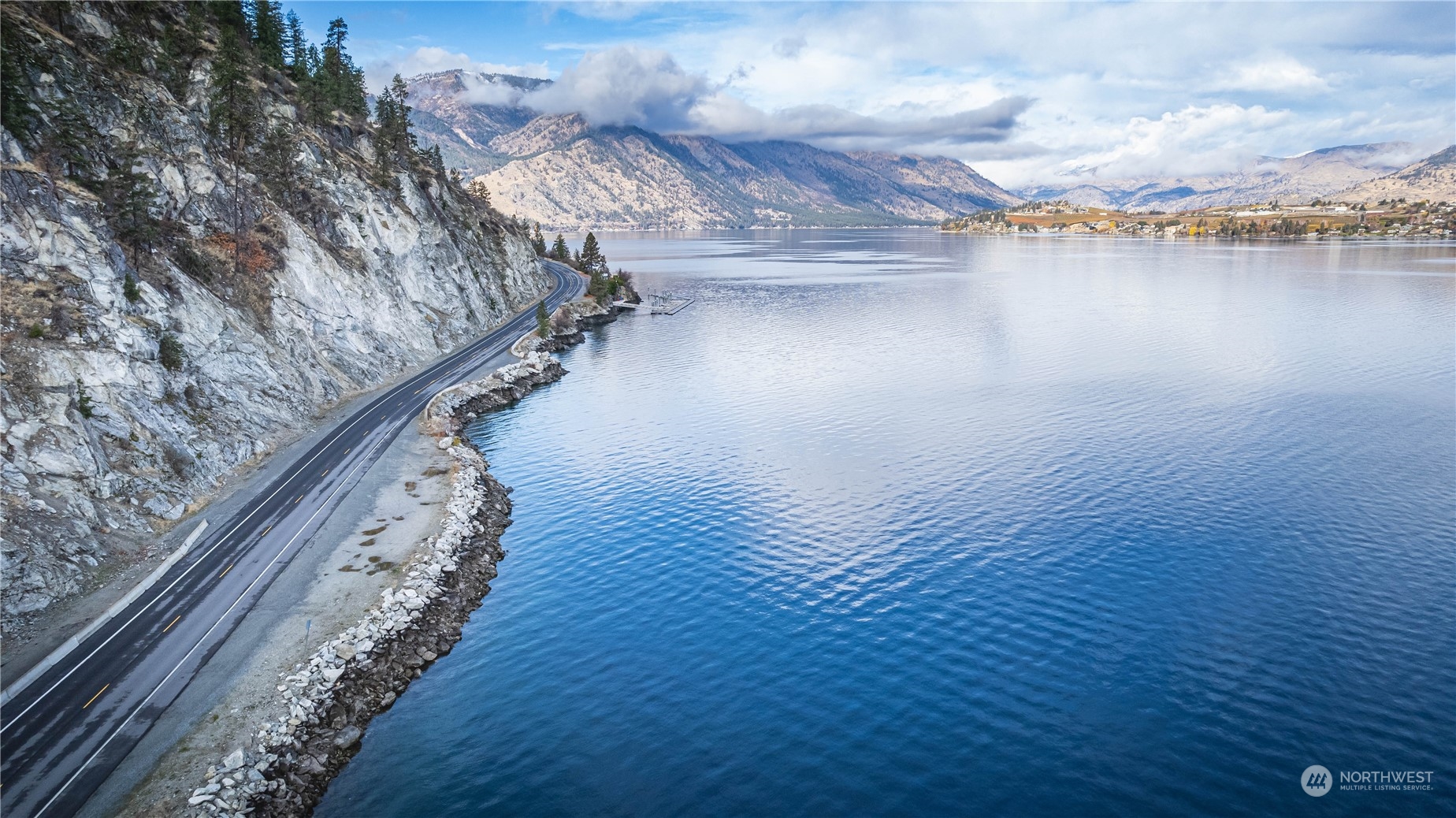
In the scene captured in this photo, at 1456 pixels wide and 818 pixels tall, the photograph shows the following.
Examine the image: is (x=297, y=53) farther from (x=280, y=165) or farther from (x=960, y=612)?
(x=960, y=612)

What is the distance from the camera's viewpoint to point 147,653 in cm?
3822

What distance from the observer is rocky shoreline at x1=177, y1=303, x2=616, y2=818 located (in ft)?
101

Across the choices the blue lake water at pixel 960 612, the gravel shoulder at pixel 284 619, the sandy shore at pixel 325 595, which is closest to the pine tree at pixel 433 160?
the blue lake water at pixel 960 612

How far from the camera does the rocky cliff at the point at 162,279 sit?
158 feet

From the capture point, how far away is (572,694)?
3828cm

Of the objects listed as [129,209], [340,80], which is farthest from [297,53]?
[129,209]

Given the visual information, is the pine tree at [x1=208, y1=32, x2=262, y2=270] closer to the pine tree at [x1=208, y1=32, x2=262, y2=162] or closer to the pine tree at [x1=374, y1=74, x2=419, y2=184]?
the pine tree at [x1=208, y1=32, x2=262, y2=162]

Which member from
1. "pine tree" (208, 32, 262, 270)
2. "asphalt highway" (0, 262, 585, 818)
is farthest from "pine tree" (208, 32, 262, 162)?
"asphalt highway" (0, 262, 585, 818)

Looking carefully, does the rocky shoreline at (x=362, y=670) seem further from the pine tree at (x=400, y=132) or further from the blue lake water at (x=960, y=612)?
the pine tree at (x=400, y=132)

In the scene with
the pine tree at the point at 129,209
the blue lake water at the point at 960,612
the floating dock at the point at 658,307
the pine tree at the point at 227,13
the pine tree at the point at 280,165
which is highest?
the pine tree at the point at 227,13

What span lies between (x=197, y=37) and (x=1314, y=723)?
12865 centimetres

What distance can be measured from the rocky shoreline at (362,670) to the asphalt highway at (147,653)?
526cm

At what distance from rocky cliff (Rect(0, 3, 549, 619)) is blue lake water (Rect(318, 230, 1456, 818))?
2381 cm

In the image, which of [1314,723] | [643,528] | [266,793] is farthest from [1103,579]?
[266,793]
